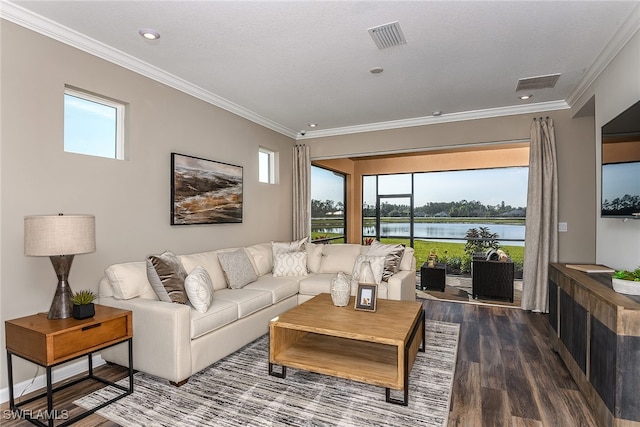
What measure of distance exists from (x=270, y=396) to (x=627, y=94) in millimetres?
3584

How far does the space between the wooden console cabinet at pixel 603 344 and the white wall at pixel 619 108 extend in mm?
326

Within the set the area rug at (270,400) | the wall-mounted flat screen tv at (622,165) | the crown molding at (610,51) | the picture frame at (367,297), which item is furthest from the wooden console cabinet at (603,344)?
the crown molding at (610,51)

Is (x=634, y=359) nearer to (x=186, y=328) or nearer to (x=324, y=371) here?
(x=324, y=371)

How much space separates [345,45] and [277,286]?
255cm

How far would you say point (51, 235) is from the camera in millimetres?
2182

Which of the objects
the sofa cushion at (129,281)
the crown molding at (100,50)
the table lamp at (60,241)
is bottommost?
the sofa cushion at (129,281)

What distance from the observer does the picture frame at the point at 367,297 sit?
2984mm

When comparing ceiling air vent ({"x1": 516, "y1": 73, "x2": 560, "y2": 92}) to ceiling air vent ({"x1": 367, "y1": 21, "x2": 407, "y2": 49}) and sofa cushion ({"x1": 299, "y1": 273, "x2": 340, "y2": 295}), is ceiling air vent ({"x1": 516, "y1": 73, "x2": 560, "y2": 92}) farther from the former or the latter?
sofa cushion ({"x1": 299, "y1": 273, "x2": 340, "y2": 295})

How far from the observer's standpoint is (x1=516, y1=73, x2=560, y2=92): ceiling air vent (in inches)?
146

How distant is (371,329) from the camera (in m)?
2.53

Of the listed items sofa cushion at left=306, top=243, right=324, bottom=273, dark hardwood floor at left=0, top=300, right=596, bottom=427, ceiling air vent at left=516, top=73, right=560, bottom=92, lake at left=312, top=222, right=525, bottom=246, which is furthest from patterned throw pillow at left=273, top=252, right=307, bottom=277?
ceiling air vent at left=516, top=73, right=560, bottom=92

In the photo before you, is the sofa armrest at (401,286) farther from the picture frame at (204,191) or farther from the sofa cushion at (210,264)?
the picture frame at (204,191)

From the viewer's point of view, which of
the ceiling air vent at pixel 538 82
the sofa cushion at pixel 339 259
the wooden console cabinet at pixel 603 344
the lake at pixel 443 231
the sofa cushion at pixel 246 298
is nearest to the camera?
the wooden console cabinet at pixel 603 344

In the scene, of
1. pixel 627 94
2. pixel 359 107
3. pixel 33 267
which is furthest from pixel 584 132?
pixel 33 267
